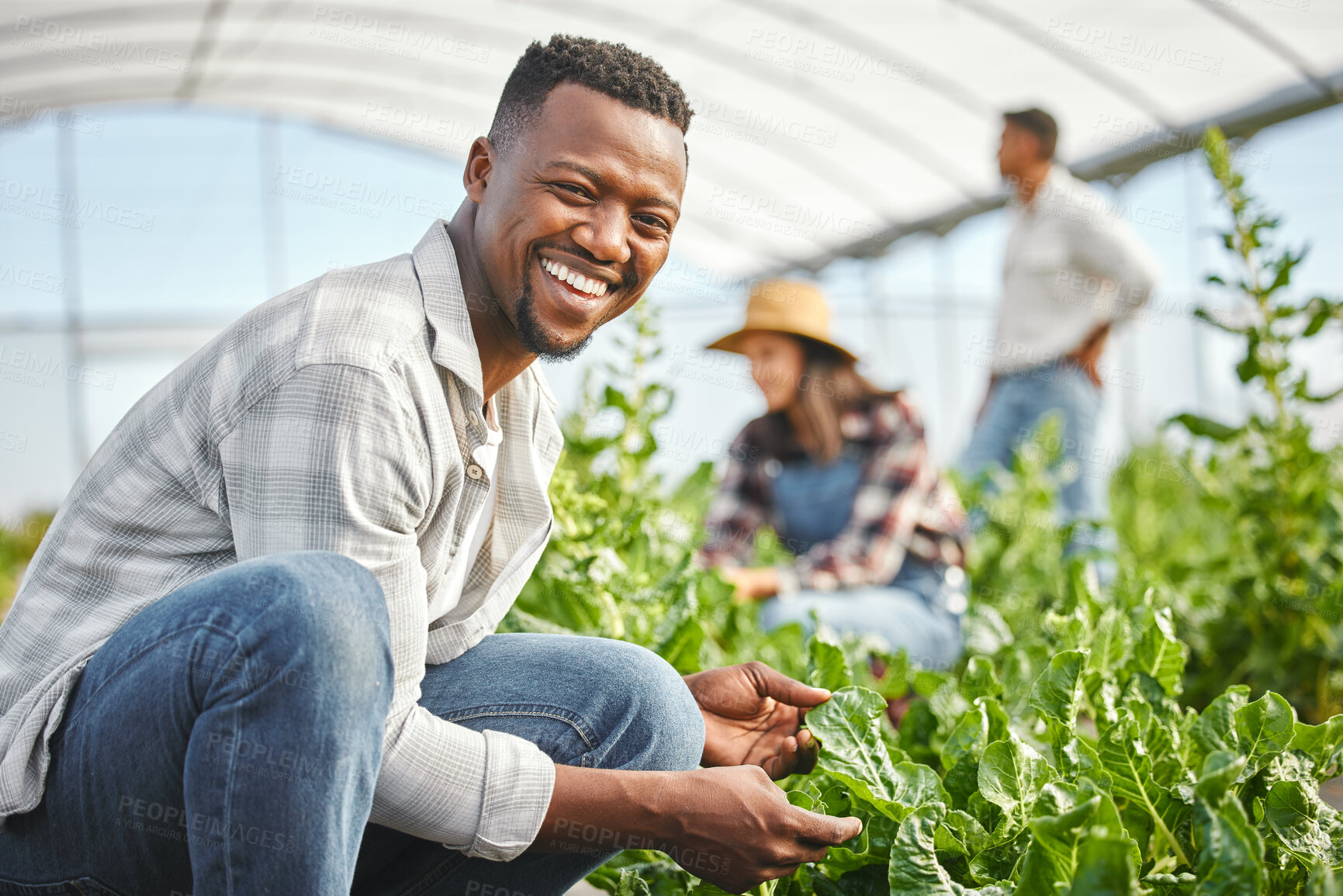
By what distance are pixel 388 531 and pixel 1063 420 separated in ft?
12.2

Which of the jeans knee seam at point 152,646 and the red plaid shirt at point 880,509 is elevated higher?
the jeans knee seam at point 152,646

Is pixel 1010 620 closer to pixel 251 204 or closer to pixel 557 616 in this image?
pixel 557 616

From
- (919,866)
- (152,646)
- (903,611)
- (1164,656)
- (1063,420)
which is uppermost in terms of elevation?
(152,646)

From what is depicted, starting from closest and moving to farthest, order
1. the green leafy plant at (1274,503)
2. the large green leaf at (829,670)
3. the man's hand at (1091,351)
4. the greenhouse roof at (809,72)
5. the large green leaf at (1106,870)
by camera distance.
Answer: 1. the large green leaf at (1106,870)
2. the large green leaf at (829,670)
3. the green leafy plant at (1274,503)
4. the man's hand at (1091,351)
5. the greenhouse roof at (809,72)

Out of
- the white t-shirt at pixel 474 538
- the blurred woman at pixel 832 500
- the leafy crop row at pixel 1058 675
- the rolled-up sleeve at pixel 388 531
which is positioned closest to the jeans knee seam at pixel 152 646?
the rolled-up sleeve at pixel 388 531

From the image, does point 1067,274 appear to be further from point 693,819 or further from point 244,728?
point 244,728

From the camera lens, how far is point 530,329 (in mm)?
1373

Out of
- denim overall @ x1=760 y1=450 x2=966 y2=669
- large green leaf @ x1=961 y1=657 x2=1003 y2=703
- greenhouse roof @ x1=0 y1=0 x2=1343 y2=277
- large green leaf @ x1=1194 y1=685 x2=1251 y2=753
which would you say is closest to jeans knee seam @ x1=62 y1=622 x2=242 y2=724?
large green leaf @ x1=961 y1=657 x2=1003 y2=703

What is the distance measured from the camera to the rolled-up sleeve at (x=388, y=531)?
43.8 inches

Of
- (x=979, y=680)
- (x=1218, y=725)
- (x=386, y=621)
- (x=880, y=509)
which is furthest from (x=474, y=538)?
(x=880, y=509)

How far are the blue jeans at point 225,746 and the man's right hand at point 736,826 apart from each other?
0.37 meters

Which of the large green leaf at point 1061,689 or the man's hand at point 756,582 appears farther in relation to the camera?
the man's hand at point 756,582

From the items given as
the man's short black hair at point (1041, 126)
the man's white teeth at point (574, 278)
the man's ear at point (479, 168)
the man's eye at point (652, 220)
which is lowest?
the man's white teeth at point (574, 278)

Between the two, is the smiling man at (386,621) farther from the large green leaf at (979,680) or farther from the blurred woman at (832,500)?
the blurred woman at (832,500)
